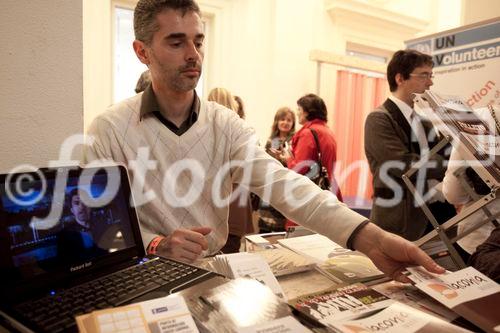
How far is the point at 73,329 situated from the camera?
0.51 metres

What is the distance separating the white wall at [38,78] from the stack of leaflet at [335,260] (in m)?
0.64

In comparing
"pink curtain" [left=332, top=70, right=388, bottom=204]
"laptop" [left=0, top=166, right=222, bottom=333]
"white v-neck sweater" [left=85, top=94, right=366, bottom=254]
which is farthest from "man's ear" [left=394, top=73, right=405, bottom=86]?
"pink curtain" [left=332, top=70, right=388, bottom=204]

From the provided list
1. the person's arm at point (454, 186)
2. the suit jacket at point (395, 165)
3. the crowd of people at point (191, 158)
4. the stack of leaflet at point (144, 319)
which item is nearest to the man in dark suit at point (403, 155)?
the suit jacket at point (395, 165)

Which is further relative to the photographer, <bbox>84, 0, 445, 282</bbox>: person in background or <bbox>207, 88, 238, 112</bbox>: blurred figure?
<bbox>207, 88, 238, 112</bbox>: blurred figure

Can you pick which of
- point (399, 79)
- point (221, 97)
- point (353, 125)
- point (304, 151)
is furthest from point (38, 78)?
point (353, 125)

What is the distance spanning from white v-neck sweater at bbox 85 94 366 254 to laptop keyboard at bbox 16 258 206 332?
0.35 m

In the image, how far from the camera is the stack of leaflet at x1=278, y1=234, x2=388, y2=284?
34.3 inches

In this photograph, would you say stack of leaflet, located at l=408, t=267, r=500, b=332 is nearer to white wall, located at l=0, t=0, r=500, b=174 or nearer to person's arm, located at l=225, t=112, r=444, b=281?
person's arm, located at l=225, t=112, r=444, b=281

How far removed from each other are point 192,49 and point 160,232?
544mm

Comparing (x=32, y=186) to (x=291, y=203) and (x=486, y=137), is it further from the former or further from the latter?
(x=486, y=137)

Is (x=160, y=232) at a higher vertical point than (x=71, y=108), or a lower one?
lower

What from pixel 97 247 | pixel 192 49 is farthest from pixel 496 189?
pixel 97 247

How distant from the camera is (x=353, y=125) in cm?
500

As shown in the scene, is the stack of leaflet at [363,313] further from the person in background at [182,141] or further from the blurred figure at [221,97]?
the blurred figure at [221,97]
